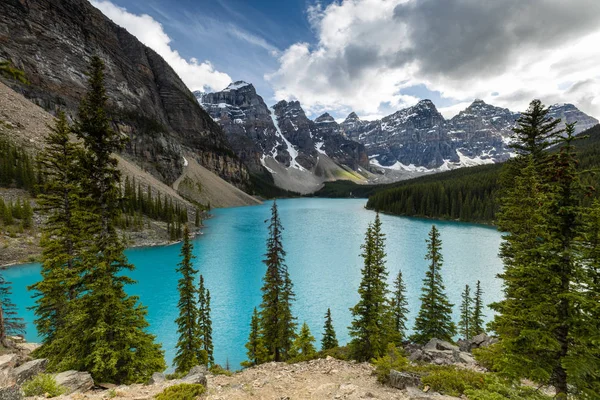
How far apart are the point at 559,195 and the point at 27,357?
2262cm

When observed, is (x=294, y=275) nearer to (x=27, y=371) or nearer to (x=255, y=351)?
(x=255, y=351)


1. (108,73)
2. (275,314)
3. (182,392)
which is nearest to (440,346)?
(275,314)

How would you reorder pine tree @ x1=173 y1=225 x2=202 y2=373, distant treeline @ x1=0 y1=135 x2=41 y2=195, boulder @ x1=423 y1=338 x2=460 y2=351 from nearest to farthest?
boulder @ x1=423 y1=338 x2=460 y2=351, pine tree @ x1=173 y1=225 x2=202 y2=373, distant treeline @ x1=0 y1=135 x2=41 y2=195

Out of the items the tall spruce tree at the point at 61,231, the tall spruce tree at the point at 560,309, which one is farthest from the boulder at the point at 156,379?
the tall spruce tree at the point at 560,309

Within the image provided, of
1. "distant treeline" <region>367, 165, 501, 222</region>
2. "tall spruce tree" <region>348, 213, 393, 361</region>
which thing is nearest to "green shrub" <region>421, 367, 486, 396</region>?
"tall spruce tree" <region>348, 213, 393, 361</region>

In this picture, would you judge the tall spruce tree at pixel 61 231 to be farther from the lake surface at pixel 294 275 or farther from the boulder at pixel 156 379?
the lake surface at pixel 294 275

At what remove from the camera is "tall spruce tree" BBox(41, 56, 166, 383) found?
11555 millimetres

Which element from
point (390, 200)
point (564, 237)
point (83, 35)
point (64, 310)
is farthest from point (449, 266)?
point (83, 35)

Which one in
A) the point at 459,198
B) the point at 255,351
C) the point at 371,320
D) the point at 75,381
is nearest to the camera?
the point at 75,381

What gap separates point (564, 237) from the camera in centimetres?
686

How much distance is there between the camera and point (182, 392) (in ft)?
27.5

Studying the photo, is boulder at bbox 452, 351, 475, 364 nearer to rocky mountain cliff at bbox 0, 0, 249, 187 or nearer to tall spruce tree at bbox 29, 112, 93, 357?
tall spruce tree at bbox 29, 112, 93, 357

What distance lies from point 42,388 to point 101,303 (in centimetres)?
419

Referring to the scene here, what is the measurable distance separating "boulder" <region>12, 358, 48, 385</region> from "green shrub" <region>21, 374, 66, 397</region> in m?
0.64
